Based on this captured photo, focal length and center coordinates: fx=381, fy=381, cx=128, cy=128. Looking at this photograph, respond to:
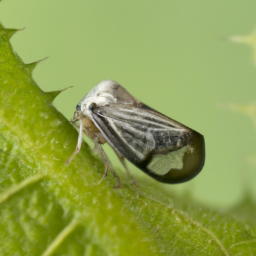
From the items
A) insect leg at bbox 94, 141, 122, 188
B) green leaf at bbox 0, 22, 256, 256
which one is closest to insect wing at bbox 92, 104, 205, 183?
insect leg at bbox 94, 141, 122, 188

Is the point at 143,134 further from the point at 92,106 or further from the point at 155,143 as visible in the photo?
the point at 92,106

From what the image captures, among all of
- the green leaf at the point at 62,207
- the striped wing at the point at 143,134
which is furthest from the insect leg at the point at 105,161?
the striped wing at the point at 143,134

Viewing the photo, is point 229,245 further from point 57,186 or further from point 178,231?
point 57,186

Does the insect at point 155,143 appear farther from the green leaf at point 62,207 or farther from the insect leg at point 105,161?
the green leaf at point 62,207

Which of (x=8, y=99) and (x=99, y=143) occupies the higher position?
(x=8, y=99)

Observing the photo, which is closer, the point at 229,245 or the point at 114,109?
the point at 229,245

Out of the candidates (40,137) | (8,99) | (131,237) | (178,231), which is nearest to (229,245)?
(178,231)
